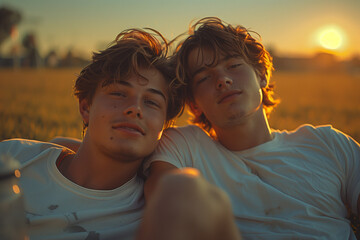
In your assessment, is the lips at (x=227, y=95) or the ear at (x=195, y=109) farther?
the ear at (x=195, y=109)

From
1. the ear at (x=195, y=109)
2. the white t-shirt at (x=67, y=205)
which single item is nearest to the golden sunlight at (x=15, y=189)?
the white t-shirt at (x=67, y=205)

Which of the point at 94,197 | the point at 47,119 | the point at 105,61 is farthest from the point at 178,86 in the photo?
the point at 47,119

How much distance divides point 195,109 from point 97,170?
137cm

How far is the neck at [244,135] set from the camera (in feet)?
8.66

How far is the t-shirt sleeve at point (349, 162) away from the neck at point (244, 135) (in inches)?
23.2

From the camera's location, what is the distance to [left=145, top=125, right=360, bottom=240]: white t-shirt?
2.16 meters

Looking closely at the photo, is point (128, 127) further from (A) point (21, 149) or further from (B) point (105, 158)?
(A) point (21, 149)

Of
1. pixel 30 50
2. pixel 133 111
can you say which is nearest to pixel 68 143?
pixel 133 111

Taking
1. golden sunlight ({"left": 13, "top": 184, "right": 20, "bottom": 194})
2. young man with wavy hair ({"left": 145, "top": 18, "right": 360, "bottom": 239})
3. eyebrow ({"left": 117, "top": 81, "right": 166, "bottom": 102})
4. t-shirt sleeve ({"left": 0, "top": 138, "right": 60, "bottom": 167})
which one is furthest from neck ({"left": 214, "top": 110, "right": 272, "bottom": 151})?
golden sunlight ({"left": 13, "top": 184, "right": 20, "bottom": 194})

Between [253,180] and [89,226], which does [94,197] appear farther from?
[253,180]

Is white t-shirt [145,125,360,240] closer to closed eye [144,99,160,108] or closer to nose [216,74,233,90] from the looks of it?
closed eye [144,99,160,108]

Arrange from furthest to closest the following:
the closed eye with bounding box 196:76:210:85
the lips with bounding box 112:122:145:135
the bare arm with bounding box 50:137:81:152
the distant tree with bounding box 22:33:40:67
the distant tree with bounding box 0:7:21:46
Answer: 1. the distant tree with bounding box 22:33:40:67
2. the distant tree with bounding box 0:7:21:46
3. the bare arm with bounding box 50:137:81:152
4. the closed eye with bounding box 196:76:210:85
5. the lips with bounding box 112:122:145:135

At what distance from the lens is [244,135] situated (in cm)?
264

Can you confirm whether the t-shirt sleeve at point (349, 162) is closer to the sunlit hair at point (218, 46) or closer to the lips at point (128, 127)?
the sunlit hair at point (218, 46)
